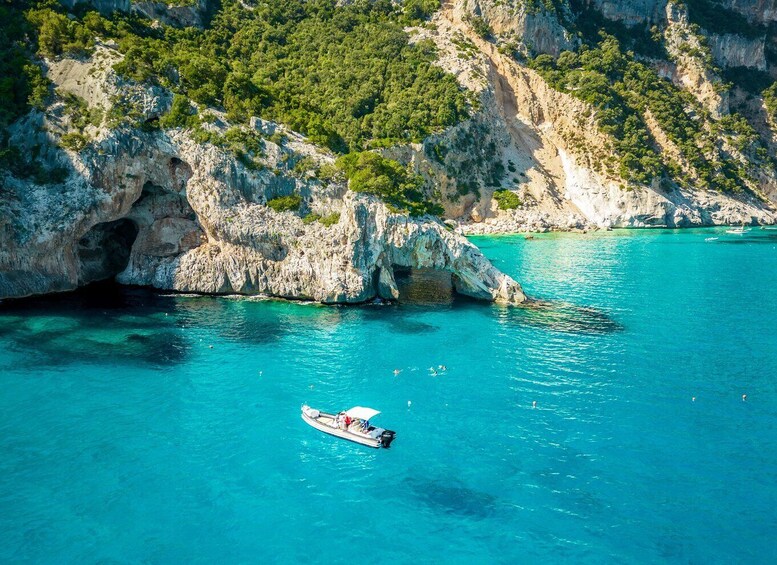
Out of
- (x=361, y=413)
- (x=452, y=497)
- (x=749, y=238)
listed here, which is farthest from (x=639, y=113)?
(x=452, y=497)

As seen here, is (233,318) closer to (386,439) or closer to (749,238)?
(386,439)

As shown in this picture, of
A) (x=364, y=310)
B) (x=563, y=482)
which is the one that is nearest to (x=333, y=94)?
(x=364, y=310)

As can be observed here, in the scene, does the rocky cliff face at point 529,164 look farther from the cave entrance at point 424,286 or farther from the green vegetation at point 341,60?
the cave entrance at point 424,286

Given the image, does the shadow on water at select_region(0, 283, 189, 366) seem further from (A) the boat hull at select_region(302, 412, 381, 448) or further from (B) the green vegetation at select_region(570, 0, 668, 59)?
(B) the green vegetation at select_region(570, 0, 668, 59)

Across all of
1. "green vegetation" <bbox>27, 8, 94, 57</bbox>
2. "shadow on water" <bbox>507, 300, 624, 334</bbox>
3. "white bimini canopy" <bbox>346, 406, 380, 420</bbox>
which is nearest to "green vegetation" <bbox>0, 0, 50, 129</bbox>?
"green vegetation" <bbox>27, 8, 94, 57</bbox>

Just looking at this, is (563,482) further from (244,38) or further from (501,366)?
(244,38)

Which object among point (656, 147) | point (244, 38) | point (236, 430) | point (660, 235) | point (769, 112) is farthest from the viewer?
point (769, 112)
